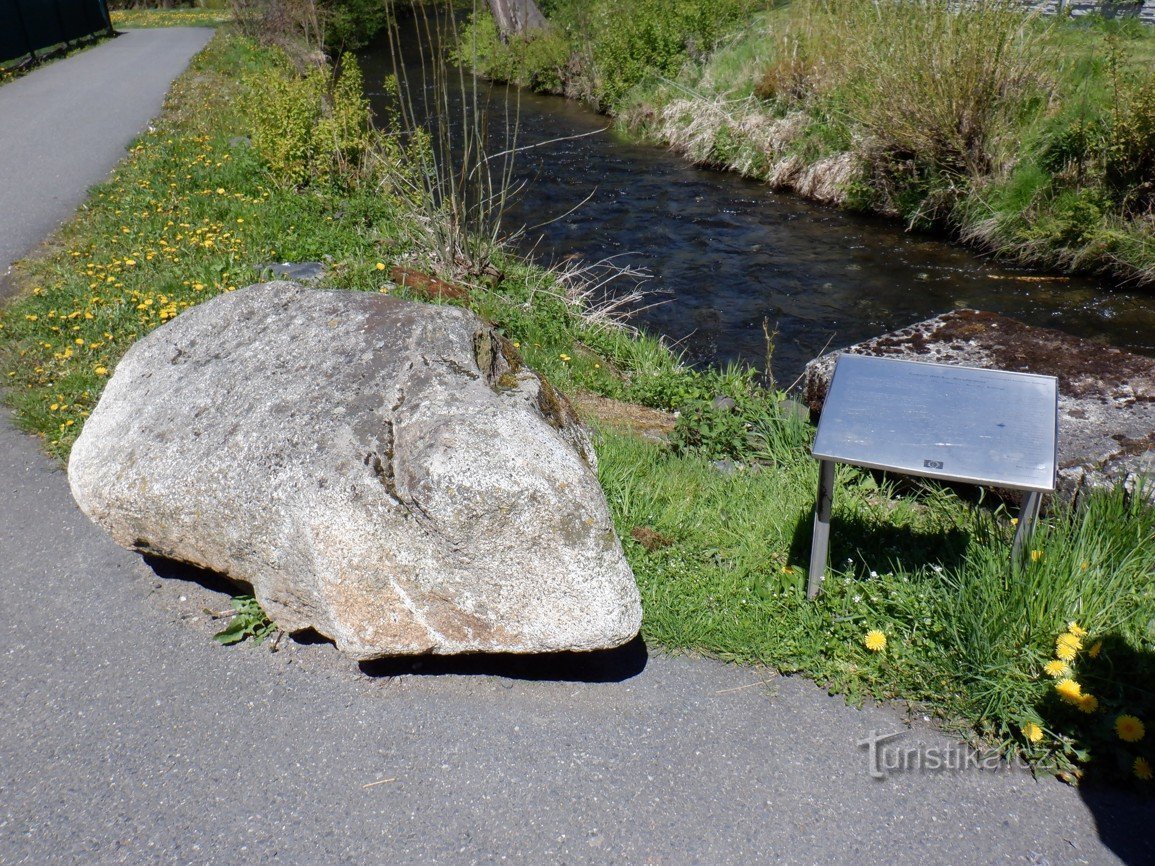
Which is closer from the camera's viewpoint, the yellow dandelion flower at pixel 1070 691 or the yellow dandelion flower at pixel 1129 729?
the yellow dandelion flower at pixel 1129 729

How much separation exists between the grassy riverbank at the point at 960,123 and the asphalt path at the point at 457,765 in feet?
19.0

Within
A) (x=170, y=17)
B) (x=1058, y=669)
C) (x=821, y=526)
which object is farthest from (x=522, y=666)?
(x=170, y=17)

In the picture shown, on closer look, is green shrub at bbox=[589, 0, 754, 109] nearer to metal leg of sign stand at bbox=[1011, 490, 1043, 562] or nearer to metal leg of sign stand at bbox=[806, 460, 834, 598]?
metal leg of sign stand at bbox=[806, 460, 834, 598]

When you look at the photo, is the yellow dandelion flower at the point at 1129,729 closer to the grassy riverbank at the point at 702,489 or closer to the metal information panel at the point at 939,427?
the grassy riverbank at the point at 702,489

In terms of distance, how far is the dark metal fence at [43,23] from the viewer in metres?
19.7

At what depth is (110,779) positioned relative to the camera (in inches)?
128

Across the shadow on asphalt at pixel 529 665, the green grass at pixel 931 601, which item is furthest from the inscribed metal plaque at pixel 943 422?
the shadow on asphalt at pixel 529 665

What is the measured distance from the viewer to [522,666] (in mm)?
3797

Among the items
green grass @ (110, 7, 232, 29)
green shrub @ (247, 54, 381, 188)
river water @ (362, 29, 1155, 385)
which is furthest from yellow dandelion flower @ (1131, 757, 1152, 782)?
green grass @ (110, 7, 232, 29)

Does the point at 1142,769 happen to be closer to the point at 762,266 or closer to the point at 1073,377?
the point at 1073,377

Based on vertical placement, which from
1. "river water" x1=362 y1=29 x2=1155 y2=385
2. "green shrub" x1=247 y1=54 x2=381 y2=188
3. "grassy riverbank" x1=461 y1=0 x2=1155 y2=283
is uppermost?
"green shrub" x1=247 y1=54 x2=381 y2=188

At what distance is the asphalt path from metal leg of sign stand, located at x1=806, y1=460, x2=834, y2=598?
0.46 meters

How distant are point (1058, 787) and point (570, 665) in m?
1.78

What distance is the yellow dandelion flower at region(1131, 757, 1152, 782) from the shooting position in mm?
3186
